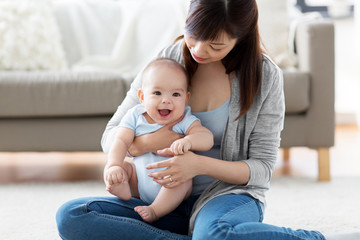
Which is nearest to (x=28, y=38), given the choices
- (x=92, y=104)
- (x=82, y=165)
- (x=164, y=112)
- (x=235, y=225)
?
(x=92, y=104)

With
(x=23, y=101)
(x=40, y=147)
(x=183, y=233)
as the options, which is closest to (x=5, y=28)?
(x=23, y=101)

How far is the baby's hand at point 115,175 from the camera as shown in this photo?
1285mm

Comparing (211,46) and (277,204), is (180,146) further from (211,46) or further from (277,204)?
(277,204)

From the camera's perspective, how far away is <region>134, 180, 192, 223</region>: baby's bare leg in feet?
4.36

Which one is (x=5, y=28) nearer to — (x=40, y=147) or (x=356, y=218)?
(x=40, y=147)

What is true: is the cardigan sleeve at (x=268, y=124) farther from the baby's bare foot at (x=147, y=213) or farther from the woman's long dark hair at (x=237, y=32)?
the baby's bare foot at (x=147, y=213)

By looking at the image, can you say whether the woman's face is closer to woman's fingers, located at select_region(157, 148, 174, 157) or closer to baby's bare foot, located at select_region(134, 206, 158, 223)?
woman's fingers, located at select_region(157, 148, 174, 157)

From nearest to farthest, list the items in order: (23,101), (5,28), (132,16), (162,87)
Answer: (162,87) → (23,101) → (5,28) → (132,16)

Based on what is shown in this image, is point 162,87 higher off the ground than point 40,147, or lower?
higher

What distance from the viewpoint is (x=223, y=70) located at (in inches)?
57.9

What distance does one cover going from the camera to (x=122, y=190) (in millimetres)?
1358

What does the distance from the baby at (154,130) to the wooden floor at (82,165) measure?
118 centimetres

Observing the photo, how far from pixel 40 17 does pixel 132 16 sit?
1.79ft

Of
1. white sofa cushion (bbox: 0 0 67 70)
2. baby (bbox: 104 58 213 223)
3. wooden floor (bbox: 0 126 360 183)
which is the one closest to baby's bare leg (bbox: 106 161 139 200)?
baby (bbox: 104 58 213 223)
